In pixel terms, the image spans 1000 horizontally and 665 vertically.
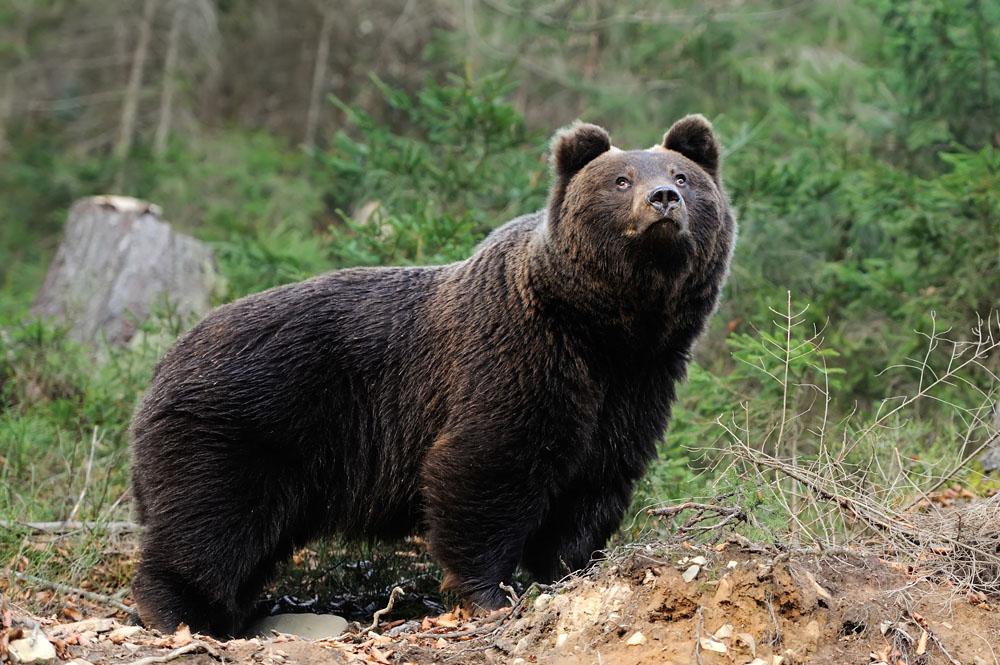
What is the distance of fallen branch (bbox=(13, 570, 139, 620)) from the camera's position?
6086mm

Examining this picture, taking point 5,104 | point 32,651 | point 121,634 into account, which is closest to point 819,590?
point 121,634

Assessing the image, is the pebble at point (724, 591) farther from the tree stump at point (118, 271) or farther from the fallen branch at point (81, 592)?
the tree stump at point (118, 271)

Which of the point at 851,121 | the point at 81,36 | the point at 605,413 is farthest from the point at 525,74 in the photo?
the point at 605,413

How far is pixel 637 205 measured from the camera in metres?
5.38

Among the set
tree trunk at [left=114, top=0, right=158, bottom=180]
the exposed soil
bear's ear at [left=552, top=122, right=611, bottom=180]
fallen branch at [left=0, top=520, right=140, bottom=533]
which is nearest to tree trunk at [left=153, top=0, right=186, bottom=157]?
tree trunk at [left=114, top=0, right=158, bottom=180]

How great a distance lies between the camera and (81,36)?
21688 millimetres

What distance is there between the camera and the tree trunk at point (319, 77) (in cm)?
2175

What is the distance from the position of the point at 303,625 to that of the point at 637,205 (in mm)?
3070

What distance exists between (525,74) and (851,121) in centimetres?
803

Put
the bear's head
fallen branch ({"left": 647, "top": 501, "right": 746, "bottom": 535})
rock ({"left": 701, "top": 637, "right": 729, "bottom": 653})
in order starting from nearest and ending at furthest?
rock ({"left": 701, "top": 637, "right": 729, "bottom": 653}), fallen branch ({"left": 647, "top": 501, "right": 746, "bottom": 535}), the bear's head

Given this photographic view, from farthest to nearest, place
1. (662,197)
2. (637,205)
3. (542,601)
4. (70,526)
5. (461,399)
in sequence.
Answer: (70,526)
(461,399)
(637,205)
(662,197)
(542,601)

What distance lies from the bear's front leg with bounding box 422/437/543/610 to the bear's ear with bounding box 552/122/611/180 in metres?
1.67

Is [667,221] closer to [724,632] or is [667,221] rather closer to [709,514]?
[709,514]

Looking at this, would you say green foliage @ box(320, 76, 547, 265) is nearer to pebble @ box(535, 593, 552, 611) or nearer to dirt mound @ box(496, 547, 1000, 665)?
pebble @ box(535, 593, 552, 611)
